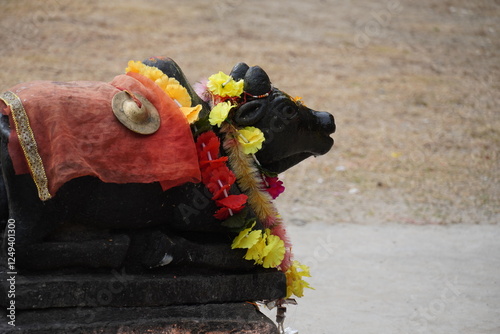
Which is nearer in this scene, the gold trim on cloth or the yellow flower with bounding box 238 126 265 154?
the gold trim on cloth

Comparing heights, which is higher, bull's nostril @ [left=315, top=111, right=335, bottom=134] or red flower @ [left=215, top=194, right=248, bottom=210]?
bull's nostril @ [left=315, top=111, right=335, bottom=134]

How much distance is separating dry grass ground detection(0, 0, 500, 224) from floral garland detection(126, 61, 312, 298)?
288 centimetres

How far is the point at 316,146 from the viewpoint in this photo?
3607mm

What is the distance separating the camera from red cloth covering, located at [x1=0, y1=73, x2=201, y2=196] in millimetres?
2854

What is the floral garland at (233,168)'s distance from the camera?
3.19m

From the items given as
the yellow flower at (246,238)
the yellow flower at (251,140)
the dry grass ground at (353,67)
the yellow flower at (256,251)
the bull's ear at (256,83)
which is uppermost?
the bull's ear at (256,83)

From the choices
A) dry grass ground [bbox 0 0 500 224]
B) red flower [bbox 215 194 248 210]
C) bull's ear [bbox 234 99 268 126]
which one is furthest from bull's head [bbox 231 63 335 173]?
dry grass ground [bbox 0 0 500 224]

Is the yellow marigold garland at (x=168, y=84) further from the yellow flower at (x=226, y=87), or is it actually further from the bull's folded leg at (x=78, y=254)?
the bull's folded leg at (x=78, y=254)

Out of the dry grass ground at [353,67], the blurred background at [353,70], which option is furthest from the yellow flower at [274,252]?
the dry grass ground at [353,67]

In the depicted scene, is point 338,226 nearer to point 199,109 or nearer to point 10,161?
point 199,109

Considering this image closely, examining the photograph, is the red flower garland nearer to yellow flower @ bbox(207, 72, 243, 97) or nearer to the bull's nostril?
yellow flower @ bbox(207, 72, 243, 97)

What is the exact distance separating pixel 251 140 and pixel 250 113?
5.6 inches

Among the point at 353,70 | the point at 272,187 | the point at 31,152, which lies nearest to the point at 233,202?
the point at 272,187

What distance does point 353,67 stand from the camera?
10273 mm
